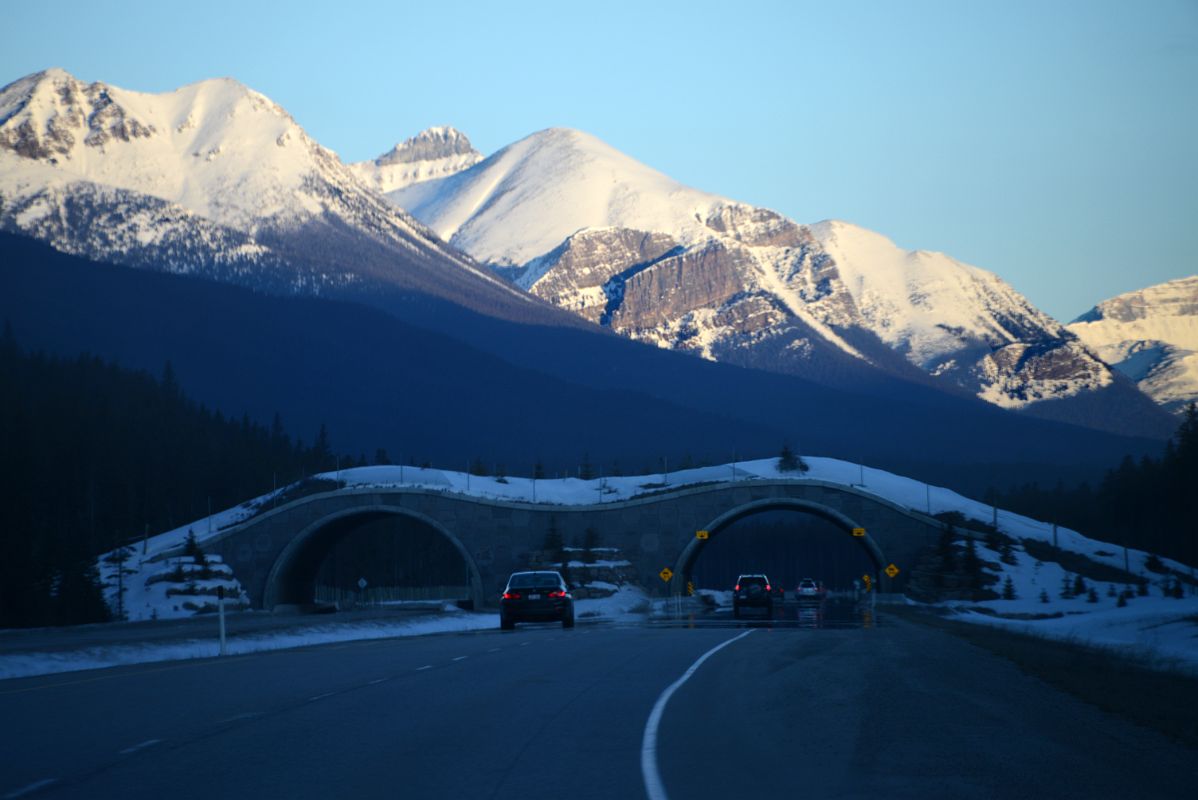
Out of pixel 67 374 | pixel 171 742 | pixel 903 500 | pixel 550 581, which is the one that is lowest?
pixel 171 742

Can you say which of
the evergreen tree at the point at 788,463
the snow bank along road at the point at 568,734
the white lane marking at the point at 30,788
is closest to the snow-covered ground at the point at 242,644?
the snow bank along road at the point at 568,734

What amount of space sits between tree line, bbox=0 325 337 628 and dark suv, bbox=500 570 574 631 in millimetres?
41696

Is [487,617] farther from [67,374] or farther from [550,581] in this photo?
[67,374]

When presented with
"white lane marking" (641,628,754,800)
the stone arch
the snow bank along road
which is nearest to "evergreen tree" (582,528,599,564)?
the stone arch

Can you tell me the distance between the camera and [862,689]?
2081 centimetres

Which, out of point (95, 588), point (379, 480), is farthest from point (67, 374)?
point (95, 588)

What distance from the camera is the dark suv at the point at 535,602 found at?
152 feet

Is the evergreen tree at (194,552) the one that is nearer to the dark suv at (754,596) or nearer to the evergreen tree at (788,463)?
the evergreen tree at (788,463)

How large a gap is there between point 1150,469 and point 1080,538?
5417 centimetres

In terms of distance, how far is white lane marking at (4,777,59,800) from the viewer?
498 inches

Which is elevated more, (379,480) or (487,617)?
(379,480)

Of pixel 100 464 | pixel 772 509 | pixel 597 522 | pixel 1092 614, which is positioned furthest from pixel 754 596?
pixel 100 464

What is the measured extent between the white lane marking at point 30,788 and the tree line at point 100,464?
71.0 meters

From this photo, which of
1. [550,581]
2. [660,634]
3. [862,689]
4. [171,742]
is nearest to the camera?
[171,742]
